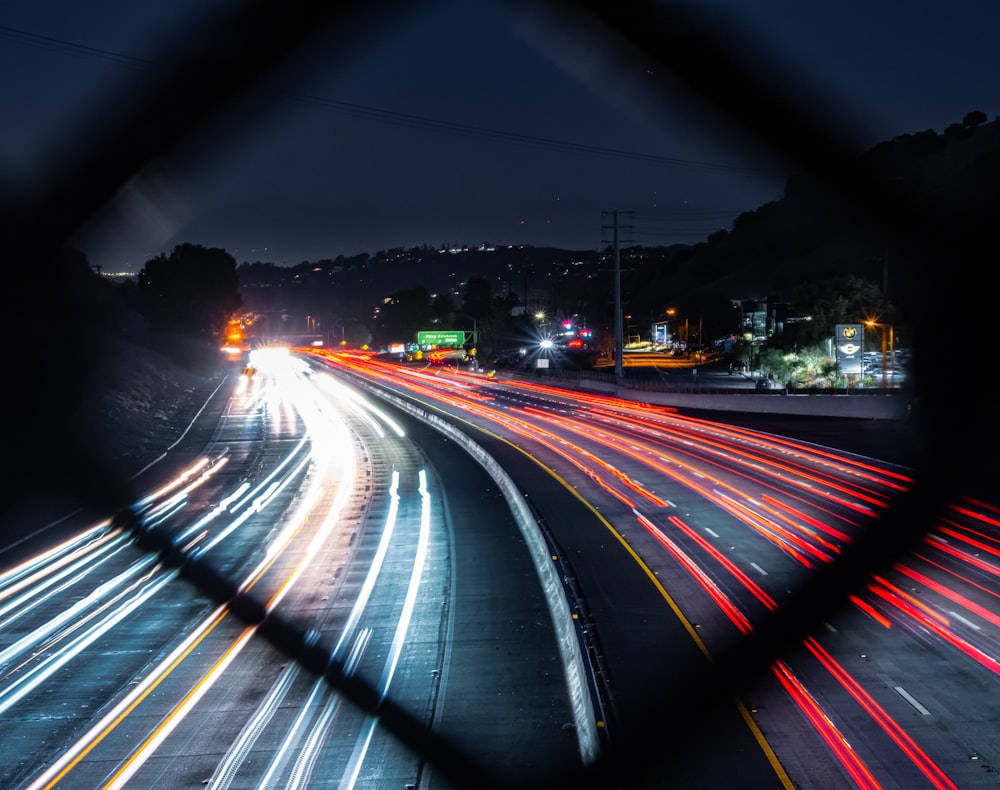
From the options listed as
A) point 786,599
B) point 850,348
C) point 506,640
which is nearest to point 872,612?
point 786,599

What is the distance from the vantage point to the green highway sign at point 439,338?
121 metres

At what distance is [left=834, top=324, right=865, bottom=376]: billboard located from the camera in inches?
1779

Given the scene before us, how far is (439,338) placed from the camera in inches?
4811

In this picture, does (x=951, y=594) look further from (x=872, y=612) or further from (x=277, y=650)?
(x=277, y=650)

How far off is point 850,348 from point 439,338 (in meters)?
81.0

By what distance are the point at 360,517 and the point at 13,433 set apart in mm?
13545

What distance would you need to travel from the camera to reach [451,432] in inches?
1711

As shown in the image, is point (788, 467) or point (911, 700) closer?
point (911, 700)

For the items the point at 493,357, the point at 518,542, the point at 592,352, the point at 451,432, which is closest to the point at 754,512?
the point at 518,542

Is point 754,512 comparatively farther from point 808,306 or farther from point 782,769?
point 808,306

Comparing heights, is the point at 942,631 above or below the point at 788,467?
below

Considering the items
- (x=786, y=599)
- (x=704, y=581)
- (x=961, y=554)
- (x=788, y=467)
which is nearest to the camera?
(x=786, y=599)

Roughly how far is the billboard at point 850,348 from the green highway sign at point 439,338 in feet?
260

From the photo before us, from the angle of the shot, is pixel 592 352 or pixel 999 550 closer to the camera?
pixel 999 550
